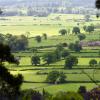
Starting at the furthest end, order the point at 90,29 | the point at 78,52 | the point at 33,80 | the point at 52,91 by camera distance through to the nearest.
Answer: the point at 90,29 → the point at 78,52 → the point at 33,80 → the point at 52,91

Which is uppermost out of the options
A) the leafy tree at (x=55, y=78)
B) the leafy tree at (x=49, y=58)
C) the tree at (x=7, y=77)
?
the tree at (x=7, y=77)

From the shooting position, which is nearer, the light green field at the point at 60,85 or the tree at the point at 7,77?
the tree at the point at 7,77

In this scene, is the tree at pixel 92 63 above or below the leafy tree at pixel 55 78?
below

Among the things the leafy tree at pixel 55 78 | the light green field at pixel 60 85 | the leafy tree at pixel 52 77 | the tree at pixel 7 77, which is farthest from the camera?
the leafy tree at pixel 52 77

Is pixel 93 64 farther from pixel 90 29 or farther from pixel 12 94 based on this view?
pixel 90 29

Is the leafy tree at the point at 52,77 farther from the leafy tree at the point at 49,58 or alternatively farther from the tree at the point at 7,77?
the tree at the point at 7,77

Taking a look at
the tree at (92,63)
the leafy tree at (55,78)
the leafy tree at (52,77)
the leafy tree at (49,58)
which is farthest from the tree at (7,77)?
the leafy tree at (49,58)

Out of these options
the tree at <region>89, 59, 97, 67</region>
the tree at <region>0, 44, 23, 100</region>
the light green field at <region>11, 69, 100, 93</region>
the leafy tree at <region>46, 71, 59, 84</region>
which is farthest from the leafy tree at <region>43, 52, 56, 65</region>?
the tree at <region>0, 44, 23, 100</region>

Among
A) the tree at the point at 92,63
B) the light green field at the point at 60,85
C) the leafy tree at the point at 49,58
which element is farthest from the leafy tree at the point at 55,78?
the leafy tree at the point at 49,58

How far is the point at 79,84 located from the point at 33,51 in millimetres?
32100

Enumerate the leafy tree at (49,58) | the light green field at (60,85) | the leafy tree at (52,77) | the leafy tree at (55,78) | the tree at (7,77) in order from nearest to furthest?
the tree at (7,77), the light green field at (60,85), the leafy tree at (55,78), the leafy tree at (52,77), the leafy tree at (49,58)

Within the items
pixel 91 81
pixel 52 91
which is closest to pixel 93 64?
pixel 91 81

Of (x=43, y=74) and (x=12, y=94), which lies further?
(x=43, y=74)

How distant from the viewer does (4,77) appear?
14.0m
